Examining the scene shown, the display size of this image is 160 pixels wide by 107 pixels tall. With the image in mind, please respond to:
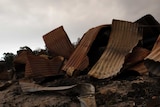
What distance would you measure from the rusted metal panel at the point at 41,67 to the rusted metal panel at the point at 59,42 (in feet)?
1.10

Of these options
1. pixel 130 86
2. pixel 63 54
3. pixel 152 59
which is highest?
pixel 63 54

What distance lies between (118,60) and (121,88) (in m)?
0.53

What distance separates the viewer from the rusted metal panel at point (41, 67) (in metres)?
3.63

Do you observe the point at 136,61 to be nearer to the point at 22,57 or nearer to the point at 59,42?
the point at 59,42

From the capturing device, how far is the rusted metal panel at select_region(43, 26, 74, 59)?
163 inches

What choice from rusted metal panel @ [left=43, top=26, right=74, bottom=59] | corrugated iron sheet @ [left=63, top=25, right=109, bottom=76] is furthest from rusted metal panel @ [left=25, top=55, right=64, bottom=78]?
rusted metal panel @ [left=43, top=26, right=74, bottom=59]

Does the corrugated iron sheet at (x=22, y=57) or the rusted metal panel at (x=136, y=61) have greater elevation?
the corrugated iron sheet at (x=22, y=57)

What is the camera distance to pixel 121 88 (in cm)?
285

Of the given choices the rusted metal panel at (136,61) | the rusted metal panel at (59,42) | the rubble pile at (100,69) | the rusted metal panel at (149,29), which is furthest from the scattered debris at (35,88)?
the rusted metal panel at (149,29)

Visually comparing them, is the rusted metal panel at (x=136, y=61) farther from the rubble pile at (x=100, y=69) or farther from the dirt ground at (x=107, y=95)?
the dirt ground at (x=107, y=95)

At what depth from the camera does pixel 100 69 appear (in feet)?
10.7

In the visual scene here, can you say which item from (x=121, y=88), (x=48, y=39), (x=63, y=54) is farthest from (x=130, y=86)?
(x=48, y=39)

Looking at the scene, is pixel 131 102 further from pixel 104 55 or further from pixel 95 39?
pixel 95 39

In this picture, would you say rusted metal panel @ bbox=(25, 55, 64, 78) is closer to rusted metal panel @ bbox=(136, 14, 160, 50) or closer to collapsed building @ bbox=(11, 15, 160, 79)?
collapsed building @ bbox=(11, 15, 160, 79)
